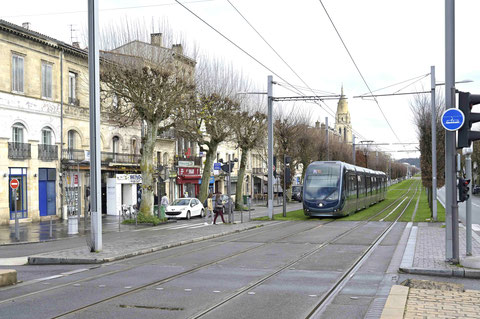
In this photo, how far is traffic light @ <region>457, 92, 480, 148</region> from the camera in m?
11.8

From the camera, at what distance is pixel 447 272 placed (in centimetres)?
1138

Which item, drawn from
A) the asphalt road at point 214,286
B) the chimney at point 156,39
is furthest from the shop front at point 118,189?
the asphalt road at point 214,286

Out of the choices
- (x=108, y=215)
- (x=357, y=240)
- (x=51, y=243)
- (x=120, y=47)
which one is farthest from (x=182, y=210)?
(x=357, y=240)

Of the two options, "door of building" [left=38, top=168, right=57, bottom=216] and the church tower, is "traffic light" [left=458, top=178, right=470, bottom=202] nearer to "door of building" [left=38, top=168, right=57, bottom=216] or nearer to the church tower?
"door of building" [left=38, top=168, right=57, bottom=216]

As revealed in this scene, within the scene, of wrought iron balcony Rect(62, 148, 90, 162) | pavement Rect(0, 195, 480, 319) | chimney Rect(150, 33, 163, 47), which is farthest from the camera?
wrought iron balcony Rect(62, 148, 90, 162)

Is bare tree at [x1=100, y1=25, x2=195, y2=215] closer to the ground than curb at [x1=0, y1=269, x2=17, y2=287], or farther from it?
farther from it

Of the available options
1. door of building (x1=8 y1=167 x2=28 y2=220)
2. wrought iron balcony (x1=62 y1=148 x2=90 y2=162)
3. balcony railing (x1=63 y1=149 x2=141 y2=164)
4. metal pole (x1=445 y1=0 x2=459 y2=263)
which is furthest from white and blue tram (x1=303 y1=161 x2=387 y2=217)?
metal pole (x1=445 y1=0 x2=459 y2=263)

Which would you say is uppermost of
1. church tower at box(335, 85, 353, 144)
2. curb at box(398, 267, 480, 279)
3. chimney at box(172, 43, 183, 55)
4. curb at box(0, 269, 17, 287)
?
church tower at box(335, 85, 353, 144)

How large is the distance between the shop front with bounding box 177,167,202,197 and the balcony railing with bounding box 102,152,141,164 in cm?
748

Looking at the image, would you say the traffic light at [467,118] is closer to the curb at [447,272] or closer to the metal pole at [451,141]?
the metal pole at [451,141]

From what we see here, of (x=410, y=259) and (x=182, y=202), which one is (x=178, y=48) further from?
(x=410, y=259)

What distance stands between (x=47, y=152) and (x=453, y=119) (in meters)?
27.2

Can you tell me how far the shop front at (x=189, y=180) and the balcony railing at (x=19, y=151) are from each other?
19.0 m

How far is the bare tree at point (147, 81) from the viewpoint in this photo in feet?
85.6
